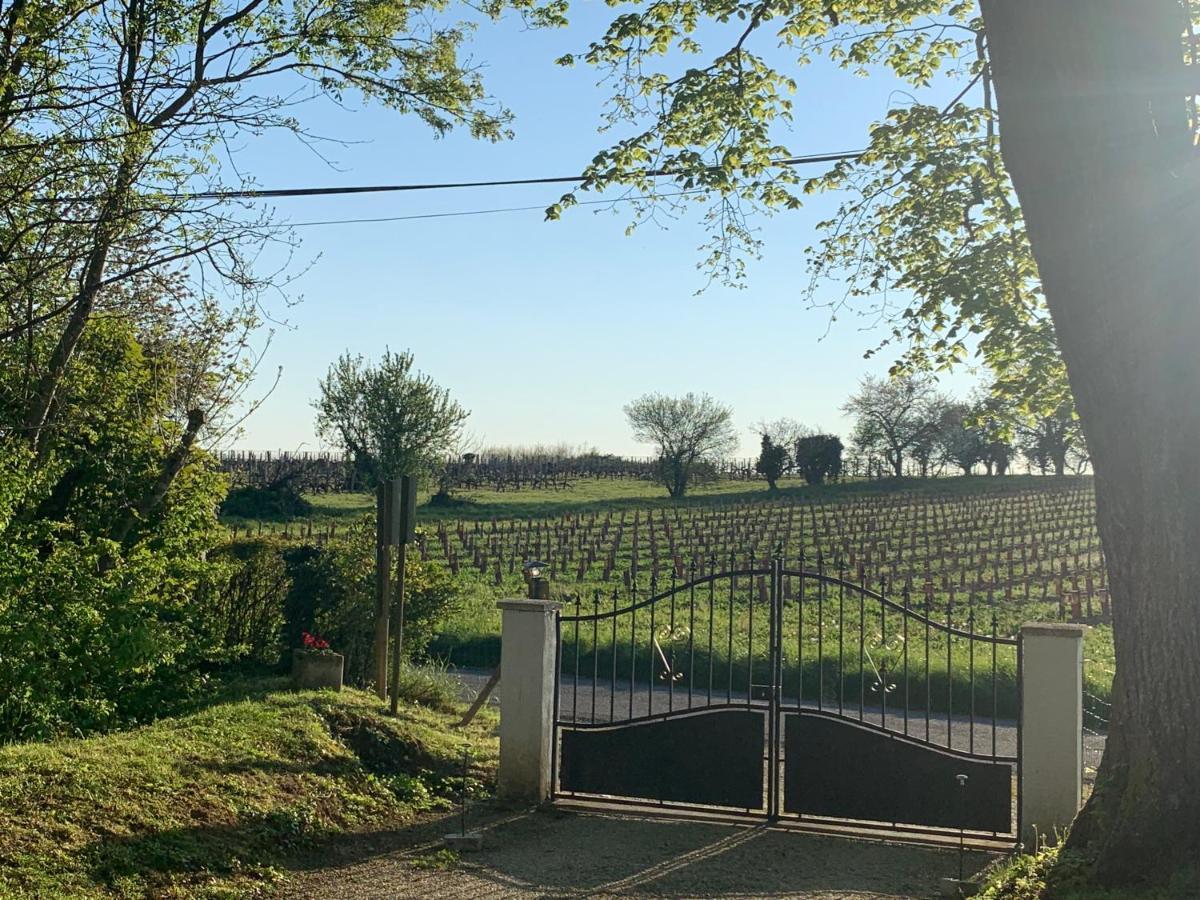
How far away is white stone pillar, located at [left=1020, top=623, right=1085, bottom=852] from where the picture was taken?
803 centimetres

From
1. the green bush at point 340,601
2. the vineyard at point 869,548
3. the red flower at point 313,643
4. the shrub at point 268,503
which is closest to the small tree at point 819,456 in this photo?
the vineyard at point 869,548

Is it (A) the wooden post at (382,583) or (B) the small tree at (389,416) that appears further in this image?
(B) the small tree at (389,416)

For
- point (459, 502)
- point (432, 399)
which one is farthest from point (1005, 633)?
point (459, 502)

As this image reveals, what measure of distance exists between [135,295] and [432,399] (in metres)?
41.3

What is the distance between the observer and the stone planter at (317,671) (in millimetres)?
11031

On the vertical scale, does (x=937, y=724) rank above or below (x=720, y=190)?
below

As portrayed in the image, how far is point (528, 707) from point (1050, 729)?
3.96 m

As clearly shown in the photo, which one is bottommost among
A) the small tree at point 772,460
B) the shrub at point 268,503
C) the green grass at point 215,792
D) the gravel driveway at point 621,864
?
the gravel driveway at point 621,864

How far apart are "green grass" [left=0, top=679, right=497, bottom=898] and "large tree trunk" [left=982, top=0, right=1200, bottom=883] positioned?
4.98m

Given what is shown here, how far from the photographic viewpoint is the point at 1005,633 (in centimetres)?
2252

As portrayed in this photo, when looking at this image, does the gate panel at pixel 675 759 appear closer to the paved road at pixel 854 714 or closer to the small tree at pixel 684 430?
the paved road at pixel 854 714

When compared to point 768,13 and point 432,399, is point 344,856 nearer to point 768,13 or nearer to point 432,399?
point 768,13

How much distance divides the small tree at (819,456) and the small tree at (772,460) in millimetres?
890

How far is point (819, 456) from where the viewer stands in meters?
67.8
